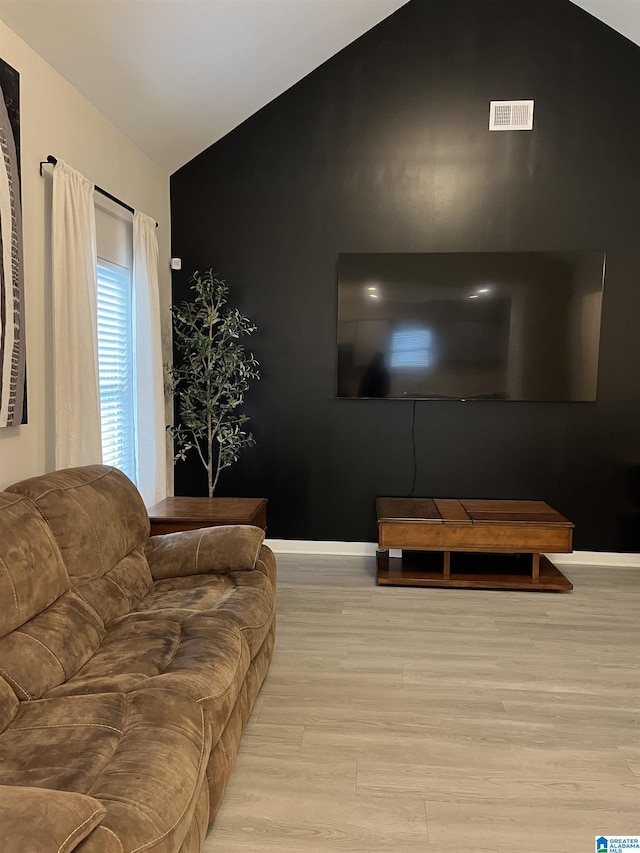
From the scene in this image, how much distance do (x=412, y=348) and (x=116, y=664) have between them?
3.06 meters

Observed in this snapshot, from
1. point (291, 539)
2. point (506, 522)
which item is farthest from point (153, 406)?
point (506, 522)

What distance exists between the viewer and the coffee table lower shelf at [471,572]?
3.97 m

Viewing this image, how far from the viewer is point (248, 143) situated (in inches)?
176

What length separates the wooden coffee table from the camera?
3922mm

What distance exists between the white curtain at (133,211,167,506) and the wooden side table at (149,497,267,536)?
22 cm

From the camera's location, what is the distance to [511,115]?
14.1 feet

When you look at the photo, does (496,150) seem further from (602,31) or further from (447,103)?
(602,31)

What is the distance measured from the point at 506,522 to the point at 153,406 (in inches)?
94.3

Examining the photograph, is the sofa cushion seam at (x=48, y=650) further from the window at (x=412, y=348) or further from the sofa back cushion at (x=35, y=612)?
the window at (x=412, y=348)

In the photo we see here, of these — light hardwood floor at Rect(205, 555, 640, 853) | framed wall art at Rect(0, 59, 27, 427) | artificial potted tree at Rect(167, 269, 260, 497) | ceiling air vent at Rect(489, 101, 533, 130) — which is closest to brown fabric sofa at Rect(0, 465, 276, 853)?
light hardwood floor at Rect(205, 555, 640, 853)

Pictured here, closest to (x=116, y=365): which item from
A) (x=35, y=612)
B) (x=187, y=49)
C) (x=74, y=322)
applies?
(x=74, y=322)

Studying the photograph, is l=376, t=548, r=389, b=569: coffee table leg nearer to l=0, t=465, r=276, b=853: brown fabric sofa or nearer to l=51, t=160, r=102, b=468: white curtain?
l=0, t=465, r=276, b=853: brown fabric sofa

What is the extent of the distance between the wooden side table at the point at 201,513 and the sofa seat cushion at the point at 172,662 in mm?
930

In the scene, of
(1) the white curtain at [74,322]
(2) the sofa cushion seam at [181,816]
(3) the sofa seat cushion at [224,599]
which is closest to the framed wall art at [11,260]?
(1) the white curtain at [74,322]
